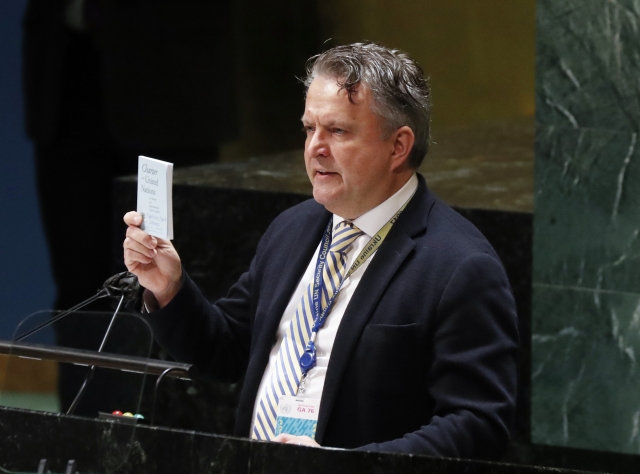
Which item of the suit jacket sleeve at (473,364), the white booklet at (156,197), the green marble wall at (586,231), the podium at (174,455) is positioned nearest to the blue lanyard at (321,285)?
the suit jacket sleeve at (473,364)

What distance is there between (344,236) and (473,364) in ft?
1.50

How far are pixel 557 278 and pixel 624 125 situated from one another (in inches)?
24.5

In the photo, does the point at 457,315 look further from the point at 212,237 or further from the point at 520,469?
the point at 212,237

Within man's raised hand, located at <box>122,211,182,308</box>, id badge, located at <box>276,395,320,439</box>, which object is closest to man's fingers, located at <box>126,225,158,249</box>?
man's raised hand, located at <box>122,211,182,308</box>

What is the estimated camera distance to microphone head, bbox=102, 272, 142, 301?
91.5 inches

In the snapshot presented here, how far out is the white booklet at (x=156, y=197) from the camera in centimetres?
221

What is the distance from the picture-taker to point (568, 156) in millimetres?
4098

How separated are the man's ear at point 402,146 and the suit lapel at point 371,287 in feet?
0.29

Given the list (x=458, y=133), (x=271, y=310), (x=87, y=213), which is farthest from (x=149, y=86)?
(x=271, y=310)

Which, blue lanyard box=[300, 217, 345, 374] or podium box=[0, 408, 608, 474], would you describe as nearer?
podium box=[0, 408, 608, 474]

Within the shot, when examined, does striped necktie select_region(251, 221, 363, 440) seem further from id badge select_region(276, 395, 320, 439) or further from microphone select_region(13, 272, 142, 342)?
microphone select_region(13, 272, 142, 342)

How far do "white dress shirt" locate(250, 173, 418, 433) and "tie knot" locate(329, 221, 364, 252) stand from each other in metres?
0.01

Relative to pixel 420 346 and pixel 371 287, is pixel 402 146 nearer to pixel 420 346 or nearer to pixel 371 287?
pixel 371 287

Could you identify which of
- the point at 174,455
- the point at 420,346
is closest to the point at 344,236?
the point at 420,346
